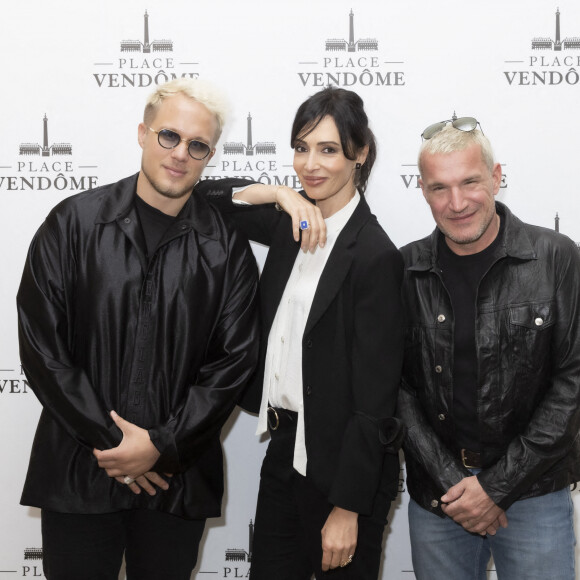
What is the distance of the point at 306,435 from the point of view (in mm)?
2039

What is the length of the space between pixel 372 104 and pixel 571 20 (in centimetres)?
84

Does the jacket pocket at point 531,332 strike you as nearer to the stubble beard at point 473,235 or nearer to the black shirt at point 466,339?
the black shirt at point 466,339

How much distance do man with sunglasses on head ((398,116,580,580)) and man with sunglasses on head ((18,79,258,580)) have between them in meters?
0.59

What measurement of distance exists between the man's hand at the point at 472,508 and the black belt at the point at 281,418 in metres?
0.48

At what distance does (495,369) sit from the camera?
202 cm

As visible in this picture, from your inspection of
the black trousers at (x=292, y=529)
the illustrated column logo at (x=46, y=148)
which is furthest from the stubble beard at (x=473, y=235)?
the illustrated column logo at (x=46, y=148)

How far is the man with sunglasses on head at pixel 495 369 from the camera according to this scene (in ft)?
6.56

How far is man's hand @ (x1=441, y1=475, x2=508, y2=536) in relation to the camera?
6.56 ft

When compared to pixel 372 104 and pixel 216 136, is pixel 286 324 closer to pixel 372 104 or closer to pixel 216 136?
pixel 216 136

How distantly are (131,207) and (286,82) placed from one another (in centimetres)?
104

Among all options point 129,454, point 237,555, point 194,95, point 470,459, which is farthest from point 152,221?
point 237,555

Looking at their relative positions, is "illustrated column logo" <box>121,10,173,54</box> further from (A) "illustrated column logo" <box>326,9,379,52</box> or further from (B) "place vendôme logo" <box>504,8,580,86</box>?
(B) "place vendôme logo" <box>504,8,580,86</box>

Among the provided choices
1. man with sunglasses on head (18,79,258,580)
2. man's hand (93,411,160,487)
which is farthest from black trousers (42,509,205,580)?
man's hand (93,411,160,487)

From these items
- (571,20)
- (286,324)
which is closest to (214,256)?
(286,324)
